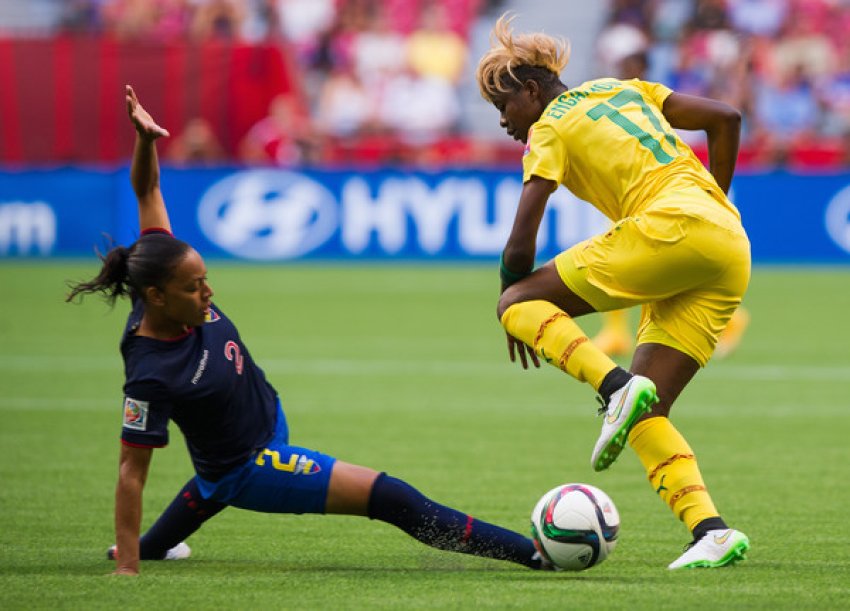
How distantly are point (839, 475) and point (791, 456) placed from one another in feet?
1.95

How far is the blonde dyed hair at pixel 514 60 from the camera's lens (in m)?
5.56

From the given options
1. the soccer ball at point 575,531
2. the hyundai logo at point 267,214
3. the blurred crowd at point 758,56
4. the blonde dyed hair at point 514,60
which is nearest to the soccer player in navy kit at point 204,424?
the soccer ball at point 575,531

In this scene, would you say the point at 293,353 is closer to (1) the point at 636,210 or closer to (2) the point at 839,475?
(2) the point at 839,475

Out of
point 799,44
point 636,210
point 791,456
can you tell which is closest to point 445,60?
point 799,44

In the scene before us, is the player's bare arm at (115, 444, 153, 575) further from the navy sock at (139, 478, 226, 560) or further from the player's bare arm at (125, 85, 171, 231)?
the player's bare arm at (125, 85, 171, 231)

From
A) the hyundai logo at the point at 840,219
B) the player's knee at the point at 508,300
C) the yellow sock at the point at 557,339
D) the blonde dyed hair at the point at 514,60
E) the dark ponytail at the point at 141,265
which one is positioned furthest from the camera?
the hyundai logo at the point at 840,219

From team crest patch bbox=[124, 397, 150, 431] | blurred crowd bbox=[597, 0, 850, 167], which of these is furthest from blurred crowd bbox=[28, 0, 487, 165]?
team crest patch bbox=[124, 397, 150, 431]

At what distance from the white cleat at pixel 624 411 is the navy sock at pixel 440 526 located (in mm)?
539

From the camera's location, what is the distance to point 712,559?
5.21m

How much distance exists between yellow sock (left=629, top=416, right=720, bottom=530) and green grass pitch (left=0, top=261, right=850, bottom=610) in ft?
0.79

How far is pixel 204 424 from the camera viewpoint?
5207 mm

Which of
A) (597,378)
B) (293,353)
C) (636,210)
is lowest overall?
(293,353)

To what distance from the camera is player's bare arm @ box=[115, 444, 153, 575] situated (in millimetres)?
4961

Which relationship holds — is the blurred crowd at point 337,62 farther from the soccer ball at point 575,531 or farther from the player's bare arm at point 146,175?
the soccer ball at point 575,531
